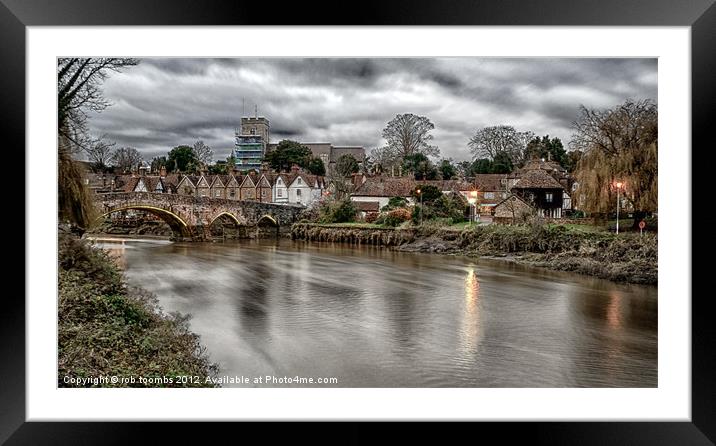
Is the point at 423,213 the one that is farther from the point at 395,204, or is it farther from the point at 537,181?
the point at 537,181

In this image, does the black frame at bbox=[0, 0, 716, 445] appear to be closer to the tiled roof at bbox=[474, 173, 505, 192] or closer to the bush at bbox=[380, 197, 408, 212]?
the tiled roof at bbox=[474, 173, 505, 192]

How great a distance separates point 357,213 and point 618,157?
2.41 meters

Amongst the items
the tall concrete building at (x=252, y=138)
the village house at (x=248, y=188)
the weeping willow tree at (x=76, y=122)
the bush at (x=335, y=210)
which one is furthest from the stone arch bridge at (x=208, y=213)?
the weeping willow tree at (x=76, y=122)

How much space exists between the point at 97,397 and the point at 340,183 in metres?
2.48

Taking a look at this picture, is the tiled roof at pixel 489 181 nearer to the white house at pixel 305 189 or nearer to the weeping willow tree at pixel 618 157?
the weeping willow tree at pixel 618 157

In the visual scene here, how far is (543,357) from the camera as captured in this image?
332 centimetres

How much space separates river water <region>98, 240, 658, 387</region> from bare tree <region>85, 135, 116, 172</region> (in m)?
0.69

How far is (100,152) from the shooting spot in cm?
338

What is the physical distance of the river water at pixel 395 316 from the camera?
3.09m
